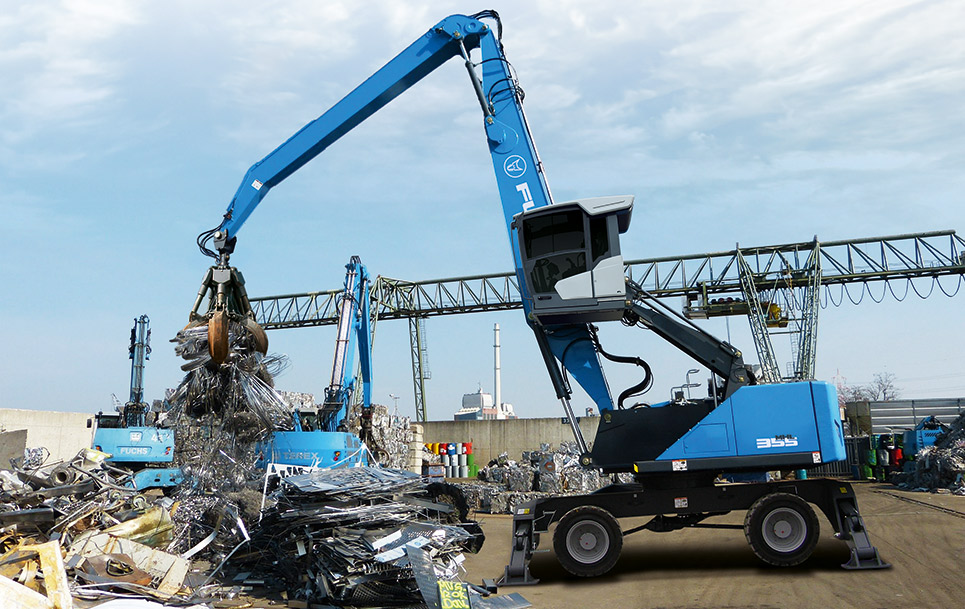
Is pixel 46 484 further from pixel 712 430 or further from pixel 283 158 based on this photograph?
pixel 712 430

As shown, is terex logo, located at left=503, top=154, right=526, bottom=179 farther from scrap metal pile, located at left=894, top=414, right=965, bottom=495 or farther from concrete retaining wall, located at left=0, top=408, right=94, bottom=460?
concrete retaining wall, located at left=0, top=408, right=94, bottom=460

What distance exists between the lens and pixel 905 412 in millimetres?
35844

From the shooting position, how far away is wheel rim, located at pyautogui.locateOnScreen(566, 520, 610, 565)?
35.6 feet

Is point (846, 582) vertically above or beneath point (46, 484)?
beneath

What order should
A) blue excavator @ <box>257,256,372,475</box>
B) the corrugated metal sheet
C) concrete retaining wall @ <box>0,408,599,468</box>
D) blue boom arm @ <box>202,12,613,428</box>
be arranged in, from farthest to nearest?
the corrugated metal sheet
concrete retaining wall @ <box>0,408,599,468</box>
blue excavator @ <box>257,256,372,475</box>
blue boom arm @ <box>202,12,613,428</box>

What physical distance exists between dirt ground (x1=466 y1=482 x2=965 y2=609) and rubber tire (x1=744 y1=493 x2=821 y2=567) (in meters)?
0.26

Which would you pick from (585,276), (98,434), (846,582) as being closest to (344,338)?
(98,434)

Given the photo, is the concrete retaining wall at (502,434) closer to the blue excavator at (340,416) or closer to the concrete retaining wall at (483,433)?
the concrete retaining wall at (483,433)

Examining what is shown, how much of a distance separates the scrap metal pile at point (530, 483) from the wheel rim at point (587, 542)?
10.3m

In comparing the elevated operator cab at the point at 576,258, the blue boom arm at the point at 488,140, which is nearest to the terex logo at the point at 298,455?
the blue boom arm at the point at 488,140

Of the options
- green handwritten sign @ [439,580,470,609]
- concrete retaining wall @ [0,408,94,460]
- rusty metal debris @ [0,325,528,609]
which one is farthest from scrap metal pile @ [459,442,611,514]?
concrete retaining wall @ [0,408,94,460]

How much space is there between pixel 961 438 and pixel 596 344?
1827 cm

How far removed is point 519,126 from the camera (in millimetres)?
12523

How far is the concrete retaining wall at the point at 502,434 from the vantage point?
3391 cm
